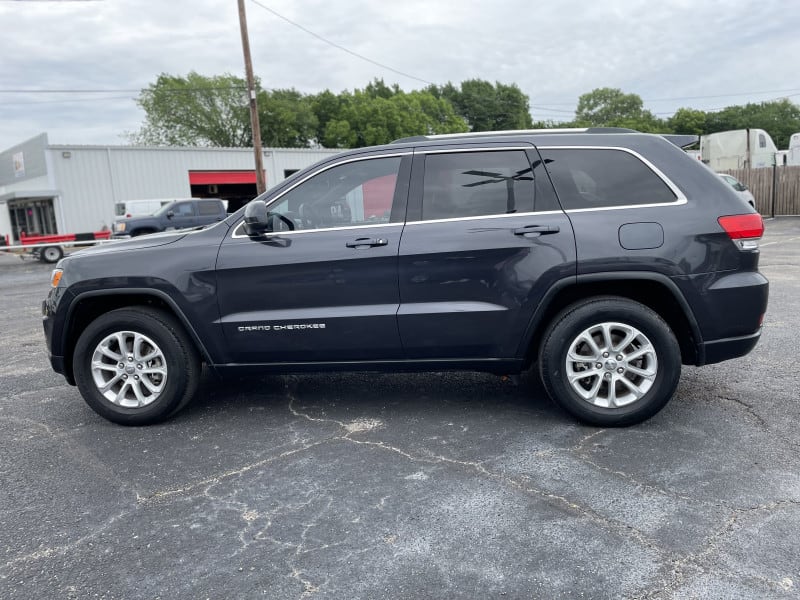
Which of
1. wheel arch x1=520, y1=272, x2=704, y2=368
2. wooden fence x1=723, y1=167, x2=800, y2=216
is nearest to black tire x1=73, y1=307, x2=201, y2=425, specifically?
wheel arch x1=520, y1=272, x2=704, y2=368

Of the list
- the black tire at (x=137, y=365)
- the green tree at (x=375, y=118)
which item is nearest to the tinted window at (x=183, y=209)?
the black tire at (x=137, y=365)

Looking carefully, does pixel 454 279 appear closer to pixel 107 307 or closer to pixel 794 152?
pixel 107 307

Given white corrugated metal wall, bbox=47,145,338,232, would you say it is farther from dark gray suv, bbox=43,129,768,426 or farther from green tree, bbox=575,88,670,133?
green tree, bbox=575,88,670,133

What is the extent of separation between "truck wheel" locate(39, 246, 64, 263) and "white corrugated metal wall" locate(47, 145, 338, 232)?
10707 millimetres

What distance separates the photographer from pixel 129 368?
13.6ft

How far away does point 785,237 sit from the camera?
52.3 feet

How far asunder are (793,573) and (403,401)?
2.61m

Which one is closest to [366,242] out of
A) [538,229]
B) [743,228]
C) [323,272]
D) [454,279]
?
[323,272]

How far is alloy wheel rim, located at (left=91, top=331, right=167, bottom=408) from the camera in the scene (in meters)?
4.11

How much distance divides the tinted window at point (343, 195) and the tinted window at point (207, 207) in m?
17.9

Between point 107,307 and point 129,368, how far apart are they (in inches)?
19.6

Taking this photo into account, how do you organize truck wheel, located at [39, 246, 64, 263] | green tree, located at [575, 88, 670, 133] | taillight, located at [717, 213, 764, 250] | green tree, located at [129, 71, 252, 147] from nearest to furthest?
1. taillight, located at [717, 213, 764, 250]
2. truck wheel, located at [39, 246, 64, 263]
3. green tree, located at [129, 71, 252, 147]
4. green tree, located at [575, 88, 670, 133]

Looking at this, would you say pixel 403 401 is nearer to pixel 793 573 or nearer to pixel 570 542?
pixel 570 542

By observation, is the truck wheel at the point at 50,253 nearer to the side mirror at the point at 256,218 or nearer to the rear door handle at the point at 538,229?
the side mirror at the point at 256,218
